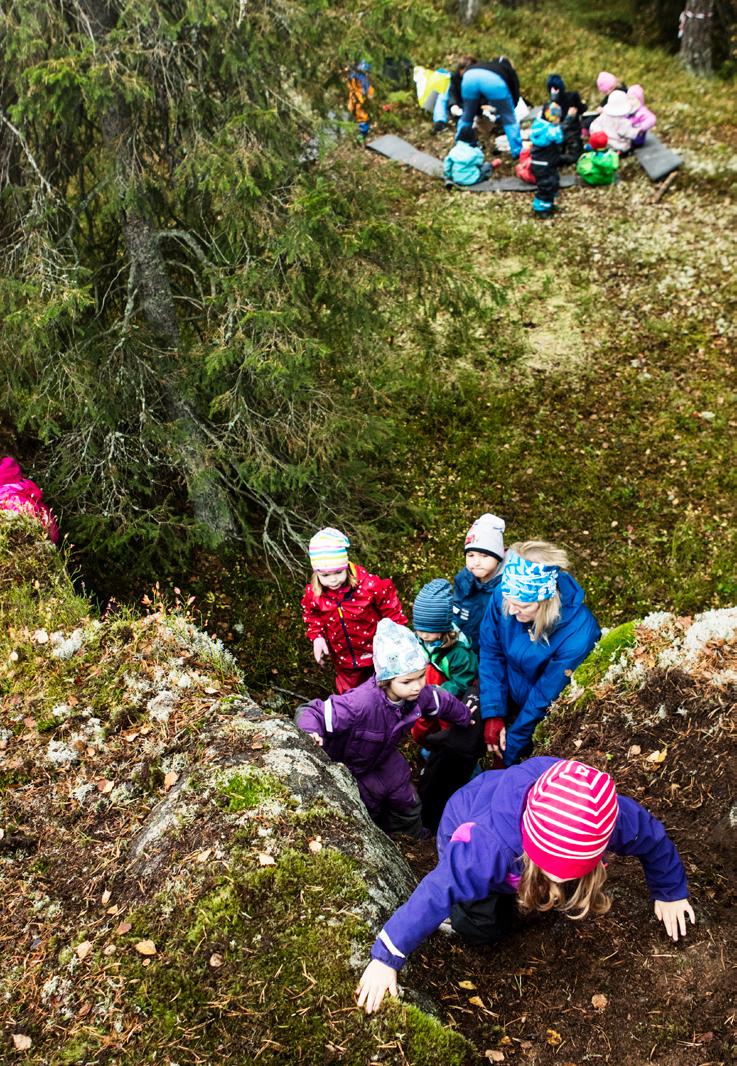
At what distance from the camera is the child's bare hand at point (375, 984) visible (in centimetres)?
338

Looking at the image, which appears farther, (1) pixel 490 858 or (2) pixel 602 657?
(2) pixel 602 657

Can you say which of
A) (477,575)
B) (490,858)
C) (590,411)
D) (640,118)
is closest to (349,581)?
(477,575)

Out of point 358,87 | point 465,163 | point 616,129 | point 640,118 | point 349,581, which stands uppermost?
point 358,87

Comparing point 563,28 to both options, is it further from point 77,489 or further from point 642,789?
point 642,789

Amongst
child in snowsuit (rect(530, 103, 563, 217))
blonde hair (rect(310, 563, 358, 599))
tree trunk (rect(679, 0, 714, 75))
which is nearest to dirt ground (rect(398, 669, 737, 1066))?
blonde hair (rect(310, 563, 358, 599))

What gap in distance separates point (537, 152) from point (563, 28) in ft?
29.4

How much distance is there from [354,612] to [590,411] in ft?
20.6

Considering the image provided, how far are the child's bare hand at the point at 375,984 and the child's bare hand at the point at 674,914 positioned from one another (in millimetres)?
1425

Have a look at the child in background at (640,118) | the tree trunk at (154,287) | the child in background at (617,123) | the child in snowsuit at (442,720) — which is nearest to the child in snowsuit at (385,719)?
the child in snowsuit at (442,720)

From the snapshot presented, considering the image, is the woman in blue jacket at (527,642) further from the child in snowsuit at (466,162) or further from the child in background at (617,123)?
the child in background at (617,123)

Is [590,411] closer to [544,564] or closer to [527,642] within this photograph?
[527,642]

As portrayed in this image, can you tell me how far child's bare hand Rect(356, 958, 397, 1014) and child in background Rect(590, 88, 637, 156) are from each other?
15.9 meters

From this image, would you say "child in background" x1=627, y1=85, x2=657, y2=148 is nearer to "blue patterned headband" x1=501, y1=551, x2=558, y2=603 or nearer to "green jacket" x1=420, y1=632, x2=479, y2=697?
"green jacket" x1=420, y1=632, x2=479, y2=697

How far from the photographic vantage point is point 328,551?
598 centimetres
